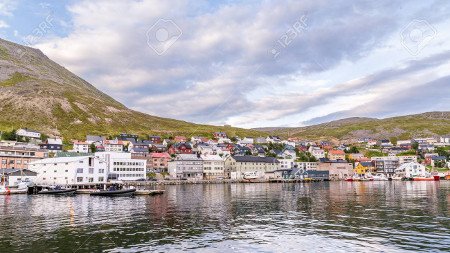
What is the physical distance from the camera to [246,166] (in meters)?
181

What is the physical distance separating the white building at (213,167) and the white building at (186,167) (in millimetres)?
3367

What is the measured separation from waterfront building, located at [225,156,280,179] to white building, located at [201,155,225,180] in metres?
3.41

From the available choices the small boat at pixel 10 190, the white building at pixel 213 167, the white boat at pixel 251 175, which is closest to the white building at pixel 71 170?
the small boat at pixel 10 190

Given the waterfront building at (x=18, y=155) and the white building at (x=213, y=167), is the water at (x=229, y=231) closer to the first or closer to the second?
the waterfront building at (x=18, y=155)

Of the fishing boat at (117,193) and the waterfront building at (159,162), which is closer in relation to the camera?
the fishing boat at (117,193)

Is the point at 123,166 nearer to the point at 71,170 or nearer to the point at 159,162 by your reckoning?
the point at 71,170

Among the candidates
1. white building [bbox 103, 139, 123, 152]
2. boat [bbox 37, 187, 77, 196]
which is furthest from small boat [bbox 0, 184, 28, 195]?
white building [bbox 103, 139, 123, 152]

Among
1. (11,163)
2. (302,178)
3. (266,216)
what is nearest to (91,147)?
(11,163)

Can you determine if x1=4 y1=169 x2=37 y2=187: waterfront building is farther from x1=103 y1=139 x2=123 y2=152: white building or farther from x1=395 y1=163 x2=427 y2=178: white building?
x1=395 y1=163 x2=427 y2=178: white building

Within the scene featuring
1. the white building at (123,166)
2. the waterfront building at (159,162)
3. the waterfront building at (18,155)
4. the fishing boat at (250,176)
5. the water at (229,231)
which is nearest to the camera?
the water at (229,231)

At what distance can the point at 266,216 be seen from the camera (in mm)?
41781

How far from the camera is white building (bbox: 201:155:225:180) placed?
581ft

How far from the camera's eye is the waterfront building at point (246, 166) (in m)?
177

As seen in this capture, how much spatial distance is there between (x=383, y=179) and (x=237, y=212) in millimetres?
150798
